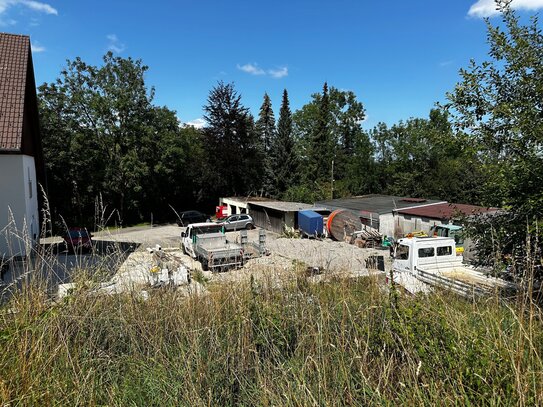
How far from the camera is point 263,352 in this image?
10.1ft

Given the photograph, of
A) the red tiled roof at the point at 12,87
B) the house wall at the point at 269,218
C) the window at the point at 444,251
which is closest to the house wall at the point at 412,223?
the house wall at the point at 269,218

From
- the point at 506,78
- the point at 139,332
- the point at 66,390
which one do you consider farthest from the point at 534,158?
the point at 66,390

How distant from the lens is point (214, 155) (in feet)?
124

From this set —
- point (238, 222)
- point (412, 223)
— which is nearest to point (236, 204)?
point (238, 222)

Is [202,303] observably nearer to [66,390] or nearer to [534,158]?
[66,390]

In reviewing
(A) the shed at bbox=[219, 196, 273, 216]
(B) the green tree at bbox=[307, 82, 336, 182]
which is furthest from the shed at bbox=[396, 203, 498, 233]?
(B) the green tree at bbox=[307, 82, 336, 182]

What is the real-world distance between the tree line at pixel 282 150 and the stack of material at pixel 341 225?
9.71m

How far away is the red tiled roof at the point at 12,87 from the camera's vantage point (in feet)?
42.2

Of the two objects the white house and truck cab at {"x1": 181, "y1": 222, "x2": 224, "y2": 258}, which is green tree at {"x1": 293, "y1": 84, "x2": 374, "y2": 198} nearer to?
truck cab at {"x1": 181, "y1": 222, "x2": 224, "y2": 258}

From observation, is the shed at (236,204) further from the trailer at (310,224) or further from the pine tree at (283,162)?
the pine tree at (283,162)

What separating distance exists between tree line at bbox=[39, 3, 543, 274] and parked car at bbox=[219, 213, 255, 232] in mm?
8743

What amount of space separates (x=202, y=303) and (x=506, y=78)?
5359 millimetres

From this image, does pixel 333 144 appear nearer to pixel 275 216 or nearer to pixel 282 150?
pixel 282 150

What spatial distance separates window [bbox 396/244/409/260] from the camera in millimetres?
11578
